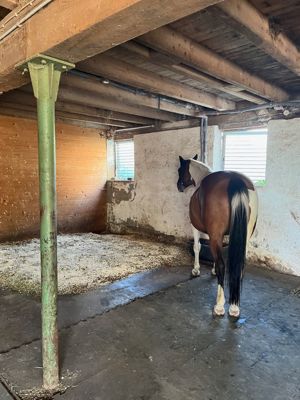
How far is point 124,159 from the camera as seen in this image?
6594mm

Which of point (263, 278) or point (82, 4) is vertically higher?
point (82, 4)

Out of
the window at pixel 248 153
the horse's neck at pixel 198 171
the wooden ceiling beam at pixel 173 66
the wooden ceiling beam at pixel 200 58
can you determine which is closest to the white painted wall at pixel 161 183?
the window at pixel 248 153

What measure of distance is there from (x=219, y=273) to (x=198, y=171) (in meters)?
1.49

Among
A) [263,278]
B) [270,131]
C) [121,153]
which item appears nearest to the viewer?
[263,278]

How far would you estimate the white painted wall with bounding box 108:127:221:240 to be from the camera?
4.94 m

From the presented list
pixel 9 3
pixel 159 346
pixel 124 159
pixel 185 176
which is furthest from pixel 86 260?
pixel 9 3

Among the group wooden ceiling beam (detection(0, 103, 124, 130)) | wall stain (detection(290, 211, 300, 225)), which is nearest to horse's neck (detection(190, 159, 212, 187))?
wall stain (detection(290, 211, 300, 225))

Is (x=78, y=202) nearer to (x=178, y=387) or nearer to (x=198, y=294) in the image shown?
(x=198, y=294)

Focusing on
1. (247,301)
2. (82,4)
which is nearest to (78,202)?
(247,301)

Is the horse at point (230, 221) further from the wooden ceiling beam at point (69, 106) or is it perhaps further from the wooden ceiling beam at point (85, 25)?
the wooden ceiling beam at point (69, 106)

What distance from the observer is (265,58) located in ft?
8.67

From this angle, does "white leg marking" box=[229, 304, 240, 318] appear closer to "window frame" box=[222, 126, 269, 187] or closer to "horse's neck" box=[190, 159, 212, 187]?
"horse's neck" box=[190, 159, 212, 187]

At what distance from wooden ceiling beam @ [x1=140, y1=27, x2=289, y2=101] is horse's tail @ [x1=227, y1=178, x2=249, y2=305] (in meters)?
1.13

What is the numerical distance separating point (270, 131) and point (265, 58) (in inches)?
57.4
